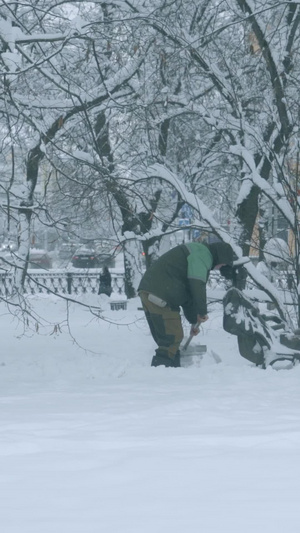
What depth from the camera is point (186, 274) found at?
345 inches

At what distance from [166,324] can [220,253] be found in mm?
907

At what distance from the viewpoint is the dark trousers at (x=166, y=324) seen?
891 centimetres

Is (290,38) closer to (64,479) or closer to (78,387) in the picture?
(78,387)

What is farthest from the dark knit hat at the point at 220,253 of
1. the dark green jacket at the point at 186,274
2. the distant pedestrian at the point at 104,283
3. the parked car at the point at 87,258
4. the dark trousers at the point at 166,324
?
the distant pedestrian at the point at 104,283

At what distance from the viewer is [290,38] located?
37.2 feet

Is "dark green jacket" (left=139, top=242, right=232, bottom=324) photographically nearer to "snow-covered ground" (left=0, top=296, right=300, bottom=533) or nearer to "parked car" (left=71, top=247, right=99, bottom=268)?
"snow-covered ground" (left=0, top=296, right=300, bottom=533)

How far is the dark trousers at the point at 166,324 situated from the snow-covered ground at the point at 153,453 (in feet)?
2.72

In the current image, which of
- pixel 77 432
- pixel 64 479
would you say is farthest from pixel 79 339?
pixel 64 479

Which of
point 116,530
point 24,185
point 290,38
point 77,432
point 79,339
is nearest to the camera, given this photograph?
point 116,530

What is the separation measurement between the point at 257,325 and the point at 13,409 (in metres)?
3.43

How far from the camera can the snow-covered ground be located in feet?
11.3

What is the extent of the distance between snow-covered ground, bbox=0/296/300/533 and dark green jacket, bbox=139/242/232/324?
2.74ft

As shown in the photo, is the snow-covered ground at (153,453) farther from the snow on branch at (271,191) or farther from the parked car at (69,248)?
the parked car at (69,248)

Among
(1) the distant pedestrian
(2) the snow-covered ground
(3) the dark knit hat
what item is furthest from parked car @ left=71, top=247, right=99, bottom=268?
(2) the snow-covered ground
